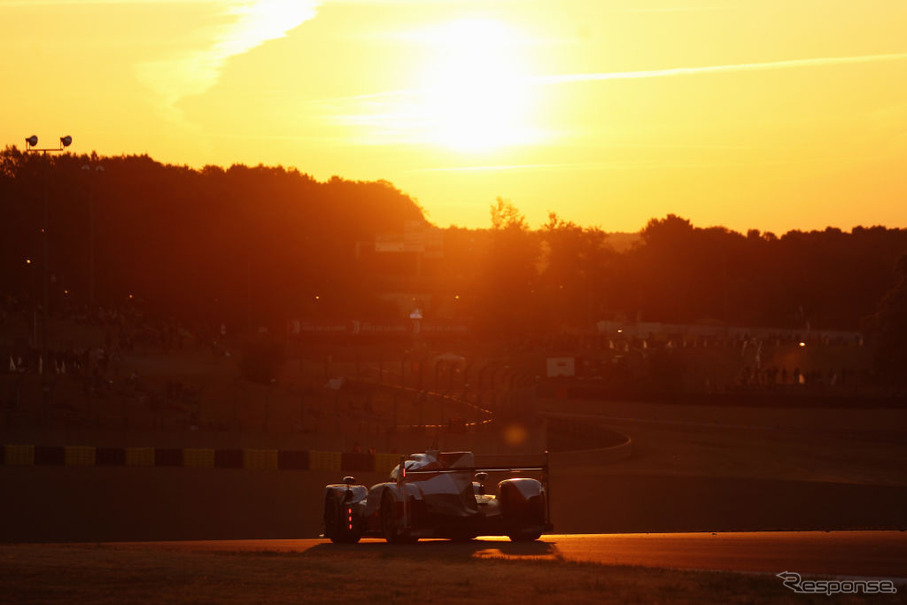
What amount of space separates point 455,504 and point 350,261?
300 feet

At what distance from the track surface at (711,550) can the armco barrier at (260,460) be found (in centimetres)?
1514

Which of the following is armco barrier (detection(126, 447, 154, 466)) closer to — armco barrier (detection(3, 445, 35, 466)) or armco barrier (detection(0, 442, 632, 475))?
armco barrier (detection(0, 442, 632, 475))

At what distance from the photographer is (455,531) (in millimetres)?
18938

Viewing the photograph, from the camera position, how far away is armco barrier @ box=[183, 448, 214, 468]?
36.5 meters

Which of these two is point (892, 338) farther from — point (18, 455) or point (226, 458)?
point (18, 455)

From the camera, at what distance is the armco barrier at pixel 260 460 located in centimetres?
3662

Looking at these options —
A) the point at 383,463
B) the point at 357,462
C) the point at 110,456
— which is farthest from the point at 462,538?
the point at 110,456

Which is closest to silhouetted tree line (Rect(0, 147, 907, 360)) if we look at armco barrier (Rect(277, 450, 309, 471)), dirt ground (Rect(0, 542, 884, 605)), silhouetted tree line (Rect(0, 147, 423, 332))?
silhouetted tree line (Rect(0, 147, 423, 332))

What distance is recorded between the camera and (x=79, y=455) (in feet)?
116

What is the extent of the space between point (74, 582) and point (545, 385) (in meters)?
61.5

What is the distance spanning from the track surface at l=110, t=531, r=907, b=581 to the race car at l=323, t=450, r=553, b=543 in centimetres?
27

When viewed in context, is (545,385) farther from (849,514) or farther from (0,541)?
(0,541)

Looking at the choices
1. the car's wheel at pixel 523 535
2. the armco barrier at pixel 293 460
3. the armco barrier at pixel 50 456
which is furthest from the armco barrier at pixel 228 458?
the car's wheel at pixel 523 535

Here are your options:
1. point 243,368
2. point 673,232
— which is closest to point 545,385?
point 243,368
